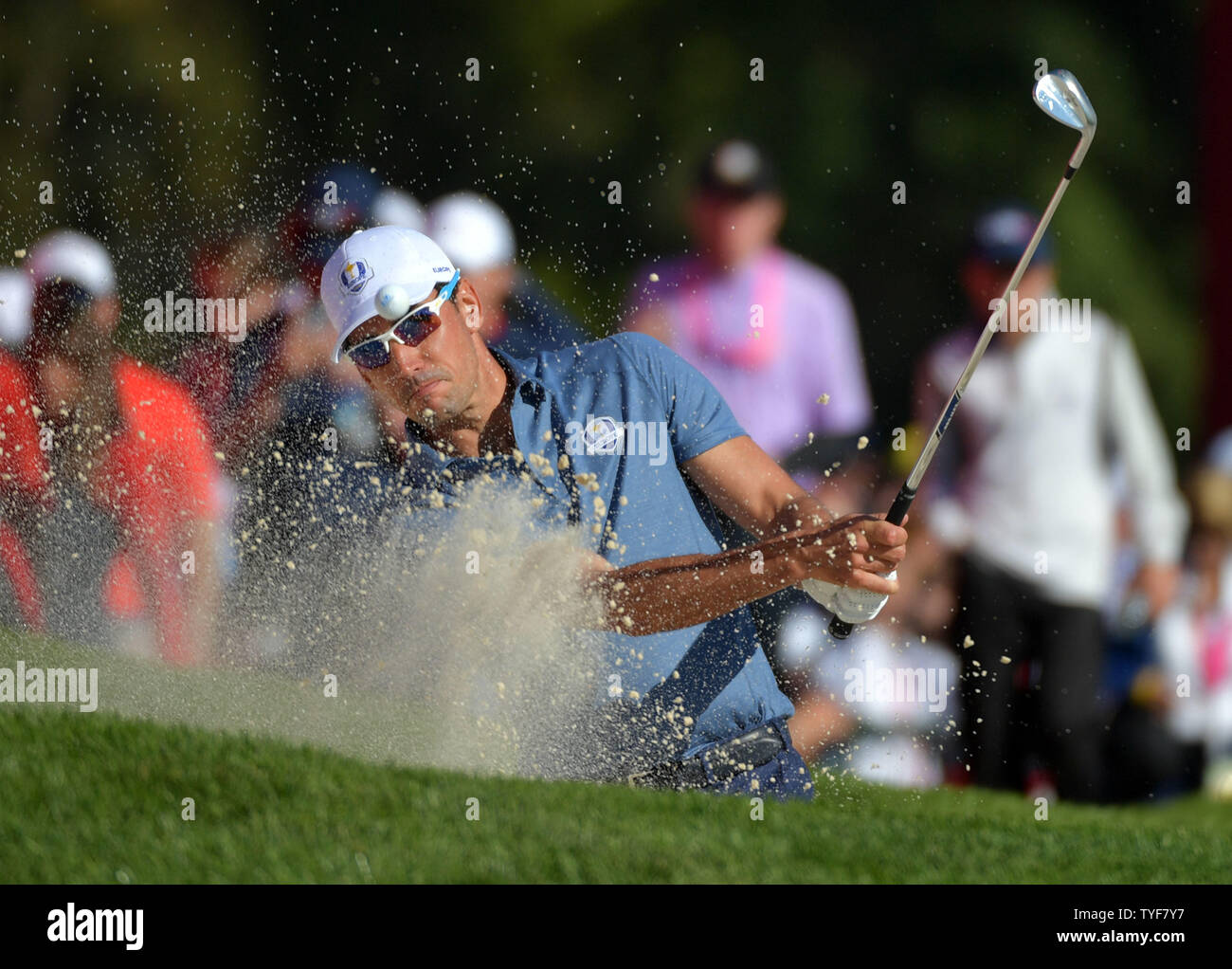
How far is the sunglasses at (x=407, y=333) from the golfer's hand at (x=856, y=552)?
135cm

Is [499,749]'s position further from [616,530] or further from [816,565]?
[816,565]

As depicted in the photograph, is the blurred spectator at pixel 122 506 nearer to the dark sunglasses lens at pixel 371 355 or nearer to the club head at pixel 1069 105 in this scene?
the dark sunglasses lens at pixel 371 355

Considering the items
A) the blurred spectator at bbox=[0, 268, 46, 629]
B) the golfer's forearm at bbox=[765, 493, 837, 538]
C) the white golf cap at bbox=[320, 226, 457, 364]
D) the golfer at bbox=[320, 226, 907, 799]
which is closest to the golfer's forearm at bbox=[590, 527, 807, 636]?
the golfer at bbox=[320, 226, 907, 799]

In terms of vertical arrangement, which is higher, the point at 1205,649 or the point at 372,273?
the point at 372,273

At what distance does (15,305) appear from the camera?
8.07m

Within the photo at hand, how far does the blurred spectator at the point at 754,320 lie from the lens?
6.86 m

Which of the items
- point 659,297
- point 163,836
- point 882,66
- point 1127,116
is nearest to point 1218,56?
point 1127,116

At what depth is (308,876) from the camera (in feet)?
14.0

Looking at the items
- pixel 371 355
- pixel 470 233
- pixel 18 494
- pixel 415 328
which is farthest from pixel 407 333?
pixel 18 494

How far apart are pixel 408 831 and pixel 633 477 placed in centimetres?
144

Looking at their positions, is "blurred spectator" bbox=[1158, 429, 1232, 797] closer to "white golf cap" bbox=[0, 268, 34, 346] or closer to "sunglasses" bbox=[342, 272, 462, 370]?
"sunglasses" bbox=[342, 272, 462, 370]

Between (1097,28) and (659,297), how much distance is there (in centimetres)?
652

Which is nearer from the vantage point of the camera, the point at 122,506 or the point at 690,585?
the point at 690,585

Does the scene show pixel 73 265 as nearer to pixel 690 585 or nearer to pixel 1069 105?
pixel 690 585
